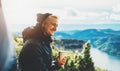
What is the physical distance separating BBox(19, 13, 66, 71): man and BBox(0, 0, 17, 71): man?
0.09 meters

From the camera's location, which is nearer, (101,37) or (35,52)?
(35,52)

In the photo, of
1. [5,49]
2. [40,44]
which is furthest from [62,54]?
[5,49]

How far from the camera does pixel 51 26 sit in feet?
7.02

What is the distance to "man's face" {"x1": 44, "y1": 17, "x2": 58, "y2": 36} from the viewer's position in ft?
6.97

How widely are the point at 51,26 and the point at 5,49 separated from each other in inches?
15.6

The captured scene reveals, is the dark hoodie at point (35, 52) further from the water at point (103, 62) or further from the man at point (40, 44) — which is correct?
the water at point (103, 62)

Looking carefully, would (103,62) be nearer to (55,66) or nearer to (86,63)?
(86,63)

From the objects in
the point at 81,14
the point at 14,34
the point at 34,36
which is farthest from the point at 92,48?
the point at 14,34

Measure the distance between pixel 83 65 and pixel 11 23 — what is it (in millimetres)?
637

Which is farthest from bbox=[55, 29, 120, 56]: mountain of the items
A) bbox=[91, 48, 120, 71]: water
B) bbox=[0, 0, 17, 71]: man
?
bbox=[0, 0, 17, 71]: man

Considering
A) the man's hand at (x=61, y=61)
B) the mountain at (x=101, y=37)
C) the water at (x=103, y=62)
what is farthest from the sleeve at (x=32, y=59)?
the water at (x=103, y=62)

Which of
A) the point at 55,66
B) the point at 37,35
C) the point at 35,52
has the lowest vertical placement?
the point at 55,66

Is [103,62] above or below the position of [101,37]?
below

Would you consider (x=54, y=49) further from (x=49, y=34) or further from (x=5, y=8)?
(x=5, y=8)
